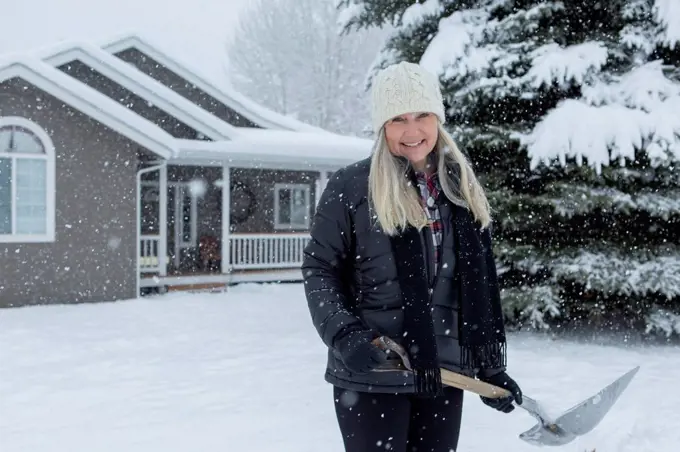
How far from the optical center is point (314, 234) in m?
2.38

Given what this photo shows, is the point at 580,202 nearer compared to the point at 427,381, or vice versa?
the point at 427,381

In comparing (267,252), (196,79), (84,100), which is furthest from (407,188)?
(196,79)

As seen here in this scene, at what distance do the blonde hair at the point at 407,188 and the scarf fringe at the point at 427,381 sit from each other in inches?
18.2

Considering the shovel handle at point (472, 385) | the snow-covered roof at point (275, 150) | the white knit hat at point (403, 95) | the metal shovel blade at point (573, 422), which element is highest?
the snow-covered roof at point (275, 150)

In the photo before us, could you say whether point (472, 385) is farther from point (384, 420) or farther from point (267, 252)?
point (267, 252)

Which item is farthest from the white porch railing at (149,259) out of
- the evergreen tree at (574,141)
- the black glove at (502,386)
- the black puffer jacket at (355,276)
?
the black puffer jacket at (355,276)

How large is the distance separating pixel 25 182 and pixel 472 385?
10.5 metres

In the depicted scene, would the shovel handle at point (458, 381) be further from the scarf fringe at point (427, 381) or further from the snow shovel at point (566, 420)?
the snow shovel at point (566, 420)

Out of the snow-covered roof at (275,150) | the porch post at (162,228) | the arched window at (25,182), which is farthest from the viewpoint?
the snow-covered roof at (275,150)

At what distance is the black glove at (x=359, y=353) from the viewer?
2.21 metres

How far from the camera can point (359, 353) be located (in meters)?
2.21

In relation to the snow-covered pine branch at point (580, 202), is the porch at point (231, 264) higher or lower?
lower

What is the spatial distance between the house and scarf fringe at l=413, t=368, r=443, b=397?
1031 centimetres

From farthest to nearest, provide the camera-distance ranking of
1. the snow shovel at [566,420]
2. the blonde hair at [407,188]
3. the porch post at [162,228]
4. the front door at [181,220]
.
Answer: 1. the front door at [181,220]
2. the porch post at [162,228]
3. the snow shovel at [566,420]
4. the blonde hair at [407,188]
